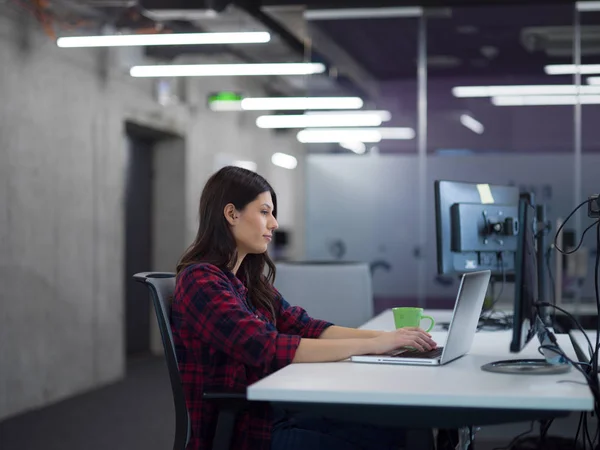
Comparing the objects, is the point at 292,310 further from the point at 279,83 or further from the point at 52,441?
the point at 279,83

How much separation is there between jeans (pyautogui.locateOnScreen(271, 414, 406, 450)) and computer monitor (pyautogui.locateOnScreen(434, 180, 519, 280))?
1.10 m

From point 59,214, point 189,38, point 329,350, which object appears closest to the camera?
point 329,350

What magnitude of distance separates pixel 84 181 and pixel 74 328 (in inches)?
46.4

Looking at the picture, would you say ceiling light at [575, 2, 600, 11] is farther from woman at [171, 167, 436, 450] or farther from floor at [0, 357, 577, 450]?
woman at [171, 167, 436, 450]

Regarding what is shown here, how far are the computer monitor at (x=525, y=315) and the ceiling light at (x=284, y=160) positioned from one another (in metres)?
11.9

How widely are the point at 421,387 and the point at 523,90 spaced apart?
4.97m

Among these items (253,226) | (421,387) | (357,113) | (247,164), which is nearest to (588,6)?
(357,113)

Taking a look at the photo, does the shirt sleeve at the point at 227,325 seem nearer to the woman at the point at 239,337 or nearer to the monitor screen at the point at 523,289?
the woman at the point at 239,337

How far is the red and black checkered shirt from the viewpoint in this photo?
2.04 metres

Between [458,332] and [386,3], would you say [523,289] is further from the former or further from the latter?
[386,3]

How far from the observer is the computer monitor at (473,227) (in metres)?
3.17

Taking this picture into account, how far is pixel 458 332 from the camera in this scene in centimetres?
212

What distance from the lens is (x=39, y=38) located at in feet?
19.2

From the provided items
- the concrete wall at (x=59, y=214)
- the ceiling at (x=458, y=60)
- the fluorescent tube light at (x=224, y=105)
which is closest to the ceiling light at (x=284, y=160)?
the fluorescent tube light at (x=224, y=105)
